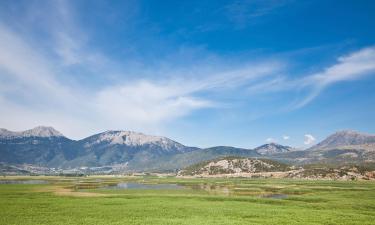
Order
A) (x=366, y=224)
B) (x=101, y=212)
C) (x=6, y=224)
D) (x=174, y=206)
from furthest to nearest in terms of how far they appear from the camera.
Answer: (x=174, y=206) → (x=101, y=212) → (x=366, y=224) → (x=6, y=224)

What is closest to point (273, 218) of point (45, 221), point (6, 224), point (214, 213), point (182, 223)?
point (214, 213)

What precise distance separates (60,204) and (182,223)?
36061mm

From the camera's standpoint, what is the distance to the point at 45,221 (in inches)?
2202

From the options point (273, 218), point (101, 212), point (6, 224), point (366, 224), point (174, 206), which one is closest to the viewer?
point (6, 224)

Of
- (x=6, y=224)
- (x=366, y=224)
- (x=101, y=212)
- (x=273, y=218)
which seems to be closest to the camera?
(x=6, y=224)

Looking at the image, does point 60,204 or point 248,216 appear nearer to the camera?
point 248,216

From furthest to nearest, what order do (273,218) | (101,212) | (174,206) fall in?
(174,206), (101,212), (273,218)

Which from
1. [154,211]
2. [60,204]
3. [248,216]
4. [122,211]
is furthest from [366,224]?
[60,204]

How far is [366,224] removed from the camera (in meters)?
55.7

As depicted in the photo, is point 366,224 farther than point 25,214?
No

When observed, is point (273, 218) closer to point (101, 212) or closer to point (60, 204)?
point (101, 212)

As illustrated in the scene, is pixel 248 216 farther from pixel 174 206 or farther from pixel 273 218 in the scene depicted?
pixel 174 206

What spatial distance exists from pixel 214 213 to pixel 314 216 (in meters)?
18.9

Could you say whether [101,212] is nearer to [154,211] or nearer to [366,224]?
[154,211]
